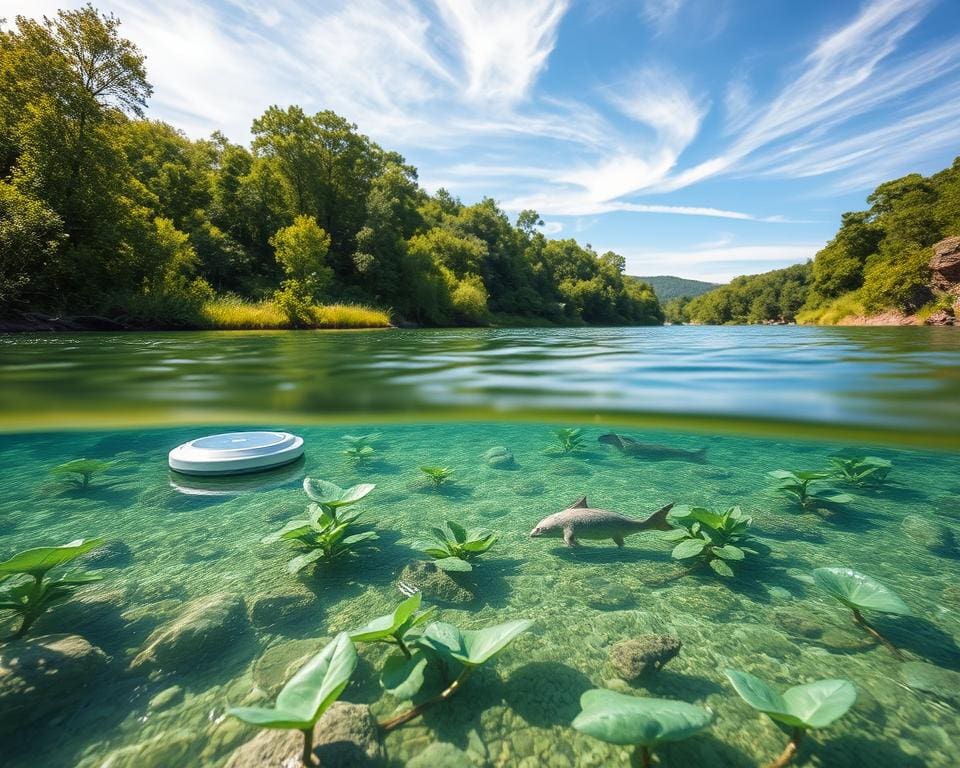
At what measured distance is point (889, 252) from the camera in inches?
2055

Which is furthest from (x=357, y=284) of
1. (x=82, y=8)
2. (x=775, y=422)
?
(x=775, y=422)

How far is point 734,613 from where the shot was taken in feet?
7.36

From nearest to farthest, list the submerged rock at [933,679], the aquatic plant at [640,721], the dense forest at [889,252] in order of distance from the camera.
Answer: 1. the aquatic plant at [640,721]
2. the submerged rock at [933,679]
3. the dense forest at [889,252]

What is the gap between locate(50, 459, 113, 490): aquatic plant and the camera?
376cm

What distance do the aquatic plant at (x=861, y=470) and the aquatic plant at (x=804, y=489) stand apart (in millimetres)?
396

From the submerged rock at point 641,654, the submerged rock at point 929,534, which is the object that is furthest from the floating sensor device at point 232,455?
the submerged rock at point 929,534

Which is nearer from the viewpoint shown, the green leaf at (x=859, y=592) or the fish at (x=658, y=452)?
the green leaf at (x=859, y=592)

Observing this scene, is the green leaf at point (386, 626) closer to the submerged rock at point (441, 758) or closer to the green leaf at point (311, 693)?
the green leaf at point (311, 693)

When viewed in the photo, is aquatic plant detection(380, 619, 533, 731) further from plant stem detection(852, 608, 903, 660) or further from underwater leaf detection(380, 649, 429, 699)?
plant stem detection(852, 608, 903, 660)

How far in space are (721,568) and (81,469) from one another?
535 cm

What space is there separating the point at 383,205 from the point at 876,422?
49627mm

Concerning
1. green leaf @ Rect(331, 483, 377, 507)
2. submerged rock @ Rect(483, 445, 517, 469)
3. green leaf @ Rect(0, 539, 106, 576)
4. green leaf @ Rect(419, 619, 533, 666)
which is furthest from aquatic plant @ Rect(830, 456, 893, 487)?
green leaf @ Rect(0, 539, 106, 576)

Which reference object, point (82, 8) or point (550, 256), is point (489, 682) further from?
point (550, 256)

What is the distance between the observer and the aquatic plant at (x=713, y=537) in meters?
2.48
